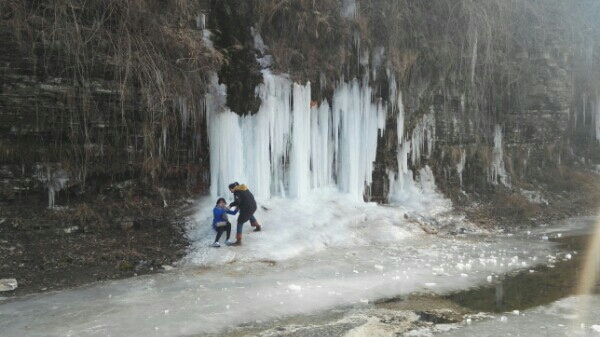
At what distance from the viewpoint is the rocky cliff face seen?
826 cm

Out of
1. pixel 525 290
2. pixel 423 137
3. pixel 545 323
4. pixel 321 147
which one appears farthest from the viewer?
pixel 423 137

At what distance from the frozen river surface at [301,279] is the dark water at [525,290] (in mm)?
242

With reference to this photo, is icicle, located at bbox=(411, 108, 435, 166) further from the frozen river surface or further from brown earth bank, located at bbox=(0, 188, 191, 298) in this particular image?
brown earth bank, located at bbox=(0, 188, 191, 298)

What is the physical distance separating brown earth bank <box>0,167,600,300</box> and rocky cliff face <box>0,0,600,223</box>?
1.40ft

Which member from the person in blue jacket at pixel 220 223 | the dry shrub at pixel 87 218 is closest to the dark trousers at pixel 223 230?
the person in blue jacket at pixel 220 223

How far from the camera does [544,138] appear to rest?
18.7 m

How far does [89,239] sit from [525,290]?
7282mm

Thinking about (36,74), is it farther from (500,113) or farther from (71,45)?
(500,113)

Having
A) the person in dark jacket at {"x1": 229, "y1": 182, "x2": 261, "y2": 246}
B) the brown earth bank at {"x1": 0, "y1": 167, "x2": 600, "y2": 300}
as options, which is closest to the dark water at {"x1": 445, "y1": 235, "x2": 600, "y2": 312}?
the person in dark jacket at {"x1": 229, "y1": 182, "x2": 261, "y2": 246}

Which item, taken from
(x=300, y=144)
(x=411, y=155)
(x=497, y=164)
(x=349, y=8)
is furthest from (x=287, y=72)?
(x=497, y=164)

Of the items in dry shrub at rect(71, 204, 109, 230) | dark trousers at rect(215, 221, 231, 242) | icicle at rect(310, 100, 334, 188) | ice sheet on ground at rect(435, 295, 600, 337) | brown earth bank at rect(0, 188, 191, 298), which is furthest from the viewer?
icicle at rect(310, 100, 334, 188)

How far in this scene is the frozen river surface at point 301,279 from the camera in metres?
5.62

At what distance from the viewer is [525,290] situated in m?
7.30

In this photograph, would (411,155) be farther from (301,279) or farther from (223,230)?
(301,279)
